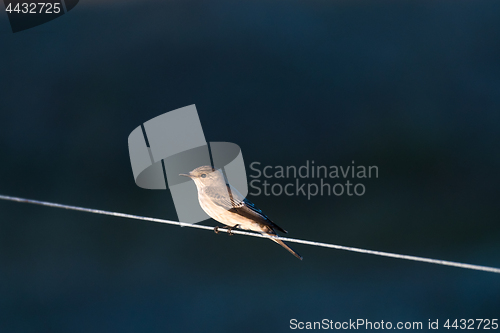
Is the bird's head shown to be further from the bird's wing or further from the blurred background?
the blurred background

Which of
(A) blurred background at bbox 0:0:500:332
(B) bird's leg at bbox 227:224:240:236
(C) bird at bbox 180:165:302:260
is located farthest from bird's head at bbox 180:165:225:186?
(A) blurred background at bbox 0:0:500:332

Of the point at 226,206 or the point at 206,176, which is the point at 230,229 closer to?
the point at 226,206

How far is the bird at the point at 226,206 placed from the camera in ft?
11.9

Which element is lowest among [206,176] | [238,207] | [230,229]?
[230,229]

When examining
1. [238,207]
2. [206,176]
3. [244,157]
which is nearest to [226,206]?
[238,207]

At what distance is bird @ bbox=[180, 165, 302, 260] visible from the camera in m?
3.63

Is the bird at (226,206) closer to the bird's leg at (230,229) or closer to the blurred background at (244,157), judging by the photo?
the bird's leg at (230,229)

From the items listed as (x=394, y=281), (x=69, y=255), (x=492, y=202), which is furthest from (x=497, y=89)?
(x=69, y=255)

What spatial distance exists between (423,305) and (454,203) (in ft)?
5.77

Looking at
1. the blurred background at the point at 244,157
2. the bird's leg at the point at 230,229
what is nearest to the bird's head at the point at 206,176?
the bird's leg at the point at 230,229

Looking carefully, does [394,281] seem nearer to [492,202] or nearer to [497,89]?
[492,202]

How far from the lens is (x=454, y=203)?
7348 mm

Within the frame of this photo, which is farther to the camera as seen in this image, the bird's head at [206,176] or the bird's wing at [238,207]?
the bird's head at [206,176]

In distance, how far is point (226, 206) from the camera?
3625 mm
